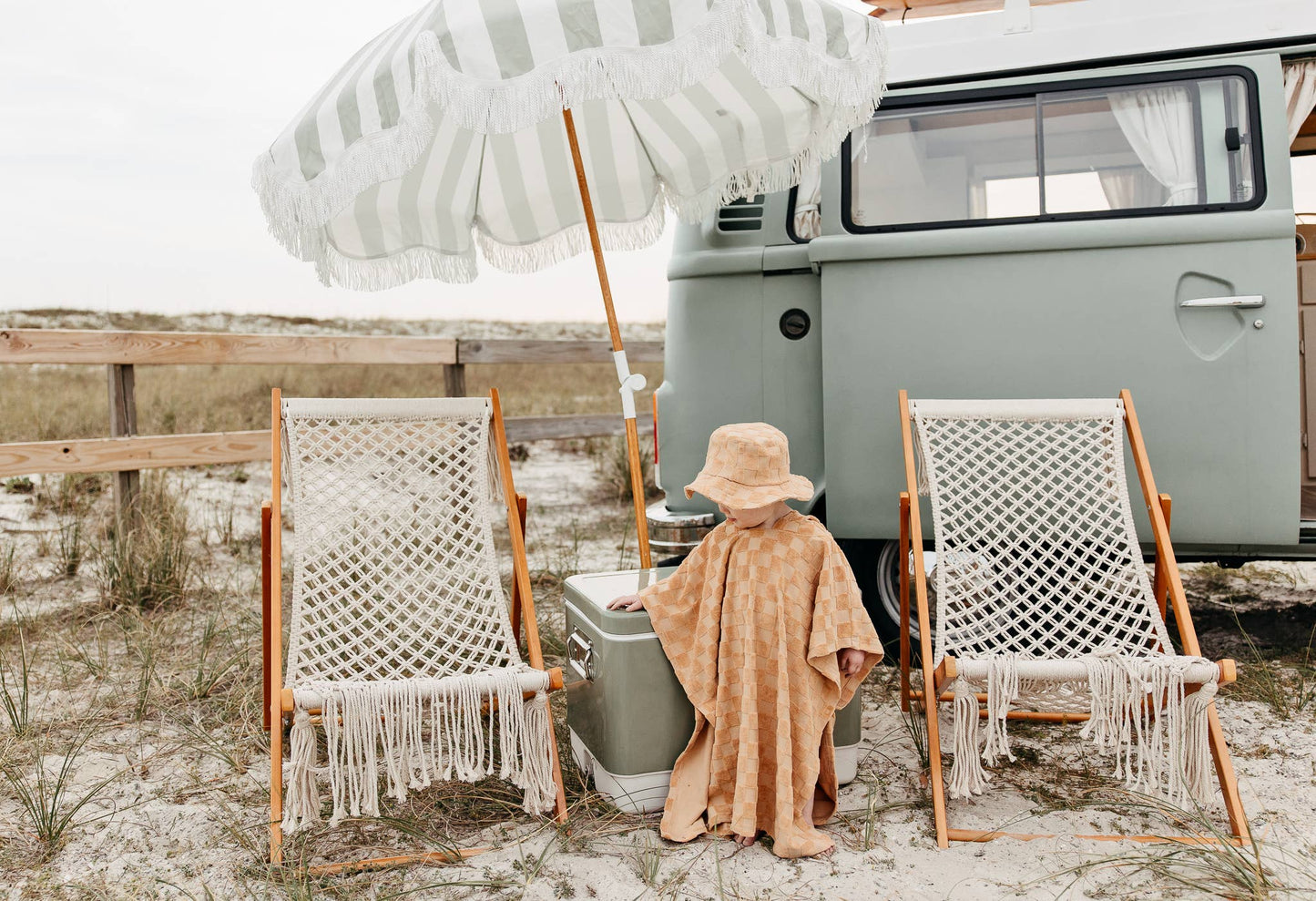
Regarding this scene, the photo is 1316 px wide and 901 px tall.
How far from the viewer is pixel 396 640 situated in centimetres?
263

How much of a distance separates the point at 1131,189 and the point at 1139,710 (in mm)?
1745

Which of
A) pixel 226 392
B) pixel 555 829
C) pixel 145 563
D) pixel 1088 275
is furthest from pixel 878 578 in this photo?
pixel 226 392

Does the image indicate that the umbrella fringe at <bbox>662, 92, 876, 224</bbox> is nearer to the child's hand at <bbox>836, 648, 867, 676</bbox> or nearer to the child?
the child

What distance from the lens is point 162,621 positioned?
395 centimetres

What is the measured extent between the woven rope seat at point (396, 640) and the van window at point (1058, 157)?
1666 millimetres

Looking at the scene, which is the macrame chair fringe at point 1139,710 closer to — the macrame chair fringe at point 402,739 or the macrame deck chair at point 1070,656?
the macrame deck chair at point 1070,656

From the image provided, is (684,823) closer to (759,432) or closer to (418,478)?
(759,432)

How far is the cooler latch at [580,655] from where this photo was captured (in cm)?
243

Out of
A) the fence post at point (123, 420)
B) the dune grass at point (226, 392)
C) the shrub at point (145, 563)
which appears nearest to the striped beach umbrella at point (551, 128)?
the shrub at point (145, 563)

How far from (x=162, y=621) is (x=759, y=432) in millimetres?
3044

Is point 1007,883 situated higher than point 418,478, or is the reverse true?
point 418,478

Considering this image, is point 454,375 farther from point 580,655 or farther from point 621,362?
point 580,655

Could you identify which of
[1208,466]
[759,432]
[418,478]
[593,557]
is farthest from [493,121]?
[593,557]

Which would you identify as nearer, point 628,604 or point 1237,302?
point 628,604
